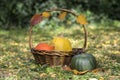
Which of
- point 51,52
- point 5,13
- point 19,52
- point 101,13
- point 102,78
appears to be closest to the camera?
point 102,78

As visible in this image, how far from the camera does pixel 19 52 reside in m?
7.65

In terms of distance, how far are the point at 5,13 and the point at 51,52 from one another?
6.25m

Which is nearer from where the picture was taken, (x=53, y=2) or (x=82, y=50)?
(x=82, y=50)

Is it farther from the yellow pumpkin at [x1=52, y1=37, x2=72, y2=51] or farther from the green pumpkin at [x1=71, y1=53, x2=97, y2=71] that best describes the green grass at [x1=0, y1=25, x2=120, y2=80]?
the yellow pumpkin at [x1=52, y1=37, x2=72, y2=51]

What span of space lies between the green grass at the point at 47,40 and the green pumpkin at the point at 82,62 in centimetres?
17

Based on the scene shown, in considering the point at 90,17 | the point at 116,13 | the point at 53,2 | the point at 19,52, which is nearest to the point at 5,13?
the point at 53,2

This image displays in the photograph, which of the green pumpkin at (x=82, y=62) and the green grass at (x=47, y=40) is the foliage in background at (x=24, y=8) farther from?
the green pumpkin at (x=82, y=62)

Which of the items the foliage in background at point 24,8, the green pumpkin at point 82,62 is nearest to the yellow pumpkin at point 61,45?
the green pumpkin at point 82,62

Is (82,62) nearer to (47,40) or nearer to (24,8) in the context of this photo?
(47,40)

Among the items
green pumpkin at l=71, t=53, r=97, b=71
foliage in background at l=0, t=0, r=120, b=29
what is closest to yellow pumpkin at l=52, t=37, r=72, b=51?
green pumpkin at l=71, t=53, r=97, b=71

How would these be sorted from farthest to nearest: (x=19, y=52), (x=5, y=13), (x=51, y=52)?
(x=5, y=13), (x=19, y=52), (x=51, y=52)

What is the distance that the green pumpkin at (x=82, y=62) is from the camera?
18.9ft

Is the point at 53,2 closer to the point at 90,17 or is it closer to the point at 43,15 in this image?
the point at 90,17

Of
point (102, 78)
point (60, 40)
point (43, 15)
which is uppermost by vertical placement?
point (43, 15)
